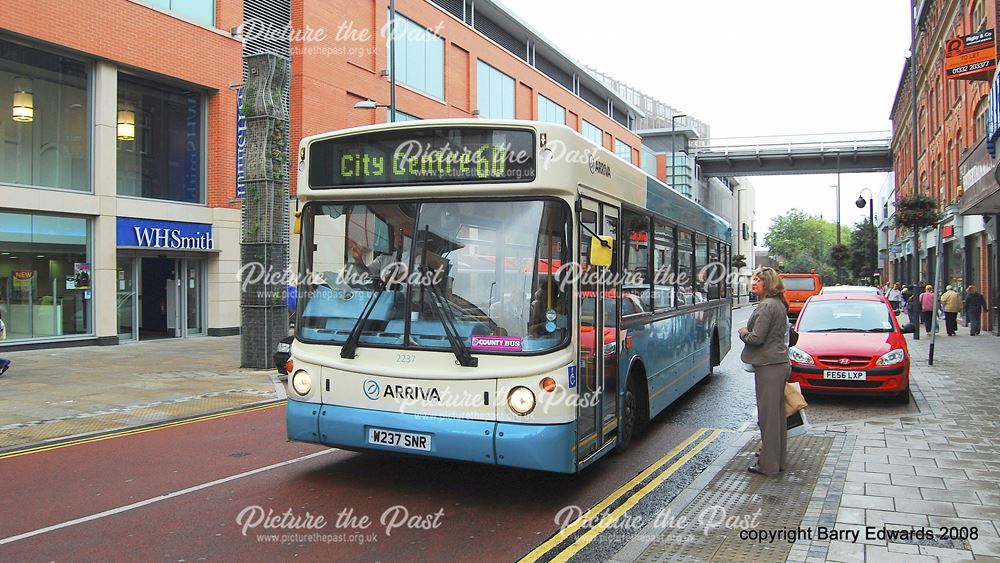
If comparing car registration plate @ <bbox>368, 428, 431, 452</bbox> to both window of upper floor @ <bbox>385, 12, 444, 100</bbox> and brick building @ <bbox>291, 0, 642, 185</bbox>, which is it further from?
window of upper floor @ <bbox>385, 12, 444, 100</bbox>

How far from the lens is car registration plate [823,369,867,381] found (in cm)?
1024

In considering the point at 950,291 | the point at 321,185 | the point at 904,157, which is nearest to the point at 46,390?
the point at 321,185

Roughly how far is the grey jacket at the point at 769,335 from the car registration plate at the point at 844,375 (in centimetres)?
448

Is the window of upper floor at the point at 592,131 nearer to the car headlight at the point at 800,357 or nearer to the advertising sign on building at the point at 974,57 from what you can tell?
the advertising sign on building at the point at 974,57

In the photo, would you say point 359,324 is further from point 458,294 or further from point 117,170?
point 117,170

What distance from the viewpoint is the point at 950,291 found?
2328cm

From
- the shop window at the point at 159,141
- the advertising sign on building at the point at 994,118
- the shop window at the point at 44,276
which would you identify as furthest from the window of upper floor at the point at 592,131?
the advertising sign on building at the point at 994,118

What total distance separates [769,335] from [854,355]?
4.73 metres

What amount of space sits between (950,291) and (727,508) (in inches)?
859

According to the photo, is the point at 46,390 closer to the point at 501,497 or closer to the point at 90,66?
the point at 501,497

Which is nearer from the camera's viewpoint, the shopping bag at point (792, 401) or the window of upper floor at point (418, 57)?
the shopping bag at point (792, 401)

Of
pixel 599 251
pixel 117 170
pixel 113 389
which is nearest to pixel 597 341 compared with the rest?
pixel 599 251

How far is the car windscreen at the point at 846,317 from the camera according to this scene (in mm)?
11352

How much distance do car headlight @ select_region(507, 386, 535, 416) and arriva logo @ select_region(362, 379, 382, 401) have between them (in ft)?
3.57
